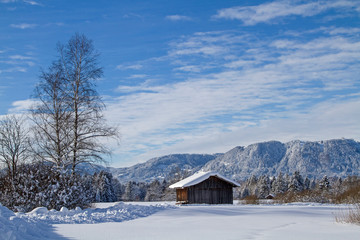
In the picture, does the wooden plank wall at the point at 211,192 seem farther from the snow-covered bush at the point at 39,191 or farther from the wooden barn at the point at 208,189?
the snow-covered bush at the point at 39,191

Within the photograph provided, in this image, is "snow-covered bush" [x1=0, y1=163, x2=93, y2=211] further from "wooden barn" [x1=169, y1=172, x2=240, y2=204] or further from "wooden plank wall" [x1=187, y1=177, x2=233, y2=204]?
"wooden plank wall" [x1=187, y1=177, x2=233, y2=204]

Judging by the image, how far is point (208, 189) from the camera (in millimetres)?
31875

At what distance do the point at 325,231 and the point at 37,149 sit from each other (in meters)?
16.0

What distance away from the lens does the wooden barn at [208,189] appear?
31281 millimetres

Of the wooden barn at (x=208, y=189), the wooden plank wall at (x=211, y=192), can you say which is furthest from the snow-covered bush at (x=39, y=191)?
the wooden plank wall at (x=211, y=192)

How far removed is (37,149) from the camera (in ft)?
65.8

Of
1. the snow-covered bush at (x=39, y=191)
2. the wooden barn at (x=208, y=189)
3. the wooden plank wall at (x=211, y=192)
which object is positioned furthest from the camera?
the wooden plank wall at (x=211, y=192)

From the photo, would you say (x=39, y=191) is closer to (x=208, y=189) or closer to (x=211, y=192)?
(x=208, y=189)

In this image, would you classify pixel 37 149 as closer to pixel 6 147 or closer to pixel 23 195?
pixel 23 195

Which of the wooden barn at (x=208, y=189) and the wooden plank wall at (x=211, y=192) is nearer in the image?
the wooden barn at (x=208, y=189)

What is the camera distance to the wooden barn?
3128 cm

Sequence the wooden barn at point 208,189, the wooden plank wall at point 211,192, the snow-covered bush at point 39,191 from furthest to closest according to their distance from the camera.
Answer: the wooden plank wall at point 211,192 < the wooden barn at point 208,189 < the snow-covered bush at point 39,191

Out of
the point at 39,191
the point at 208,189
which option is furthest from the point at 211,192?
the point at 39,191

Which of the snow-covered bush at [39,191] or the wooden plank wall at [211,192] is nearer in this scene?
the snow-covered bush at [39,191]
